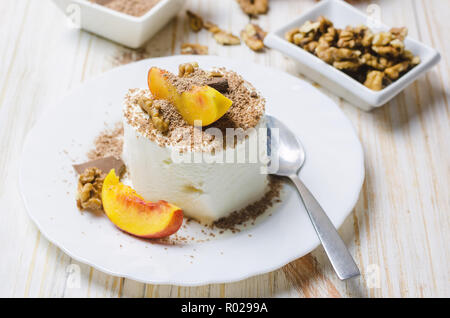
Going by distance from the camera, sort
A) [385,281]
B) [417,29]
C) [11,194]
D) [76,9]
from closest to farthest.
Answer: [385,281]
[11,194]
[76,9]
[417,29]

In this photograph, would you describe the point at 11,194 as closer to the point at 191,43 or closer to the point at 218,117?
the point at 218,117

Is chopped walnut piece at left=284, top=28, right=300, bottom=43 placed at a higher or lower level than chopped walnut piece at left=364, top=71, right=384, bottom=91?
higher

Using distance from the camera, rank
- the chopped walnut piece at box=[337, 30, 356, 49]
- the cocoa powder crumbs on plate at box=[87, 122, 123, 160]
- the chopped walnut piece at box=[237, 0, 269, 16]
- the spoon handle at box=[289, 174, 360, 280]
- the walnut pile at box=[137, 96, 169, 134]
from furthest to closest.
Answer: the chopped walnut piece at box=[237, 0, 269, 16]
the chopped walnut piece at box=[337, 30, 356, 49]
the cocoa powder crumbs on plate at box=[87, 122, 123, 160]
the walnut pile at box=[137, 96, 169, 134]
the spoon handle at box=[289, 174, 360, 280]

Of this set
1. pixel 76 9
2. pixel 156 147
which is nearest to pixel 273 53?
pixel 76 9

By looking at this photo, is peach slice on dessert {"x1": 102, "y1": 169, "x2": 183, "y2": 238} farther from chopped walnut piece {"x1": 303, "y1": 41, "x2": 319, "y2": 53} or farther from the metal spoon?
chopped walnut piece {"x1": 303, "y1": 41, "x2": 319, "y2": 53}

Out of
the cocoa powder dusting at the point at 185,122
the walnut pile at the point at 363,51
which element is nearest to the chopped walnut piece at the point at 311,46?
the walnut pile at the point at 363,51

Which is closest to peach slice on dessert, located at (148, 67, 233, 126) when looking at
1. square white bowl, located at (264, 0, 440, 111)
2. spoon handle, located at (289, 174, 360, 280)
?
spoon handle, located at (289, 174, 360, 280)
